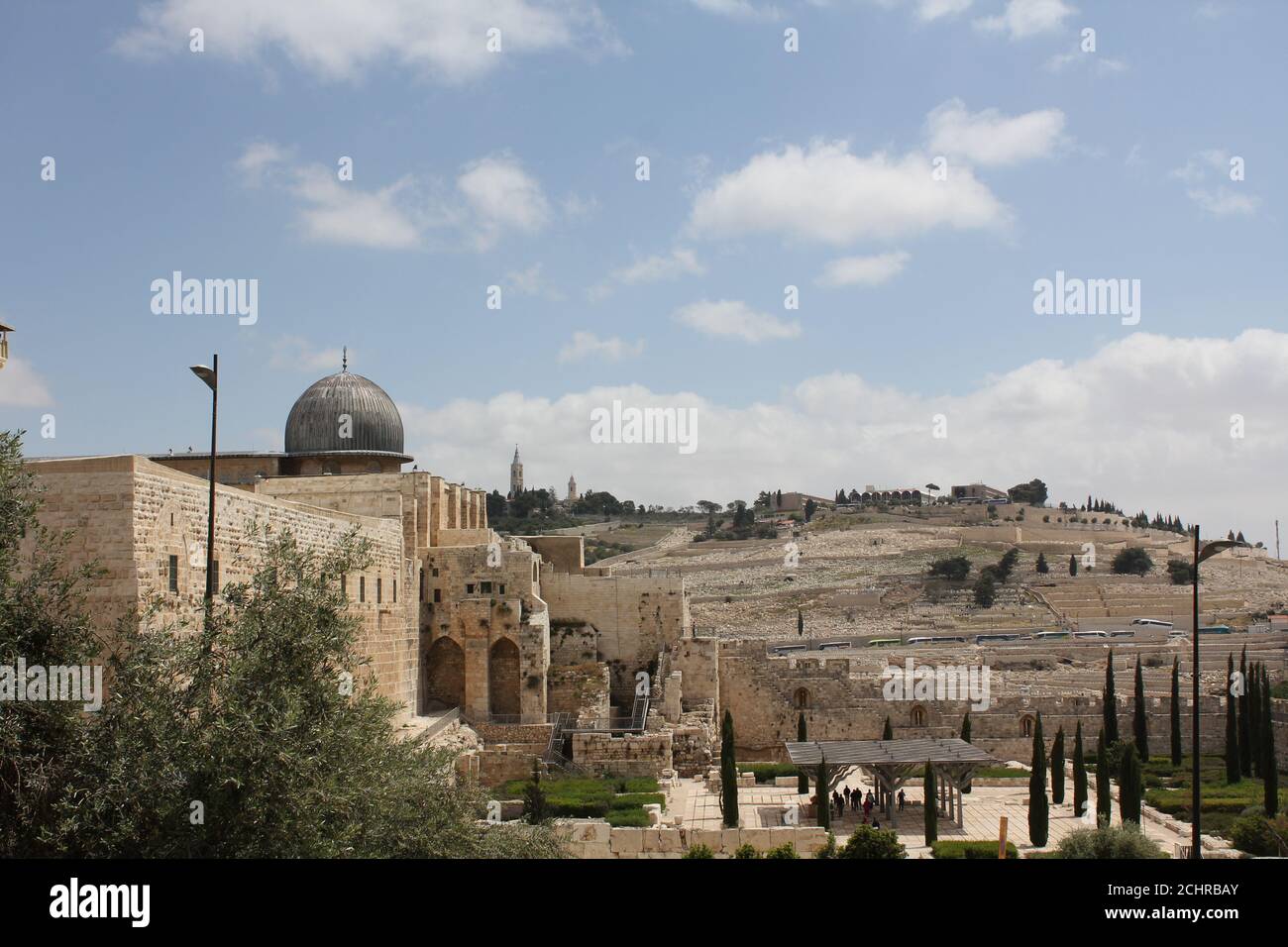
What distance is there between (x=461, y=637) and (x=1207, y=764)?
57.4 feet

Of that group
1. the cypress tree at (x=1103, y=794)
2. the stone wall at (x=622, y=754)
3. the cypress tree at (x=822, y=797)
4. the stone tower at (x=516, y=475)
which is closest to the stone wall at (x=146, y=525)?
the stone wall at (x=622, y=754)

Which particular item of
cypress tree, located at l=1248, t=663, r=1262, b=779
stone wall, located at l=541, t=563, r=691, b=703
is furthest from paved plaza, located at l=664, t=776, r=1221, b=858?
stone wall, located at l=541, t=563, r=691, b=703

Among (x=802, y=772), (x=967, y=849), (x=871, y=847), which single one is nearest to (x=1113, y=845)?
(x=967, y=849)

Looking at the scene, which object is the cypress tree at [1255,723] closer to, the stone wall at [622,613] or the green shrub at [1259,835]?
the green shrub at [1259,835]

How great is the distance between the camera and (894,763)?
69.5 feet

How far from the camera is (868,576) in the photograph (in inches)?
3059

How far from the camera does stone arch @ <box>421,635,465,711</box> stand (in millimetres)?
26797

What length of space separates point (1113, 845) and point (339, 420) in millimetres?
19301

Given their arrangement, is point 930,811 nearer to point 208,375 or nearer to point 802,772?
point 802,772

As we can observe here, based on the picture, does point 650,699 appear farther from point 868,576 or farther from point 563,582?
point 868,576

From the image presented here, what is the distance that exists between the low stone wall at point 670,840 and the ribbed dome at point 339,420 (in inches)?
521

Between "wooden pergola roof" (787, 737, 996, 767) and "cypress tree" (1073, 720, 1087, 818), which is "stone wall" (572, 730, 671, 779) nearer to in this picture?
"wooden pergola roof" (787, 737, 996, 767)

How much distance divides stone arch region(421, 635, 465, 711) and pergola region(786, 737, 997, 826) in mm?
7636
